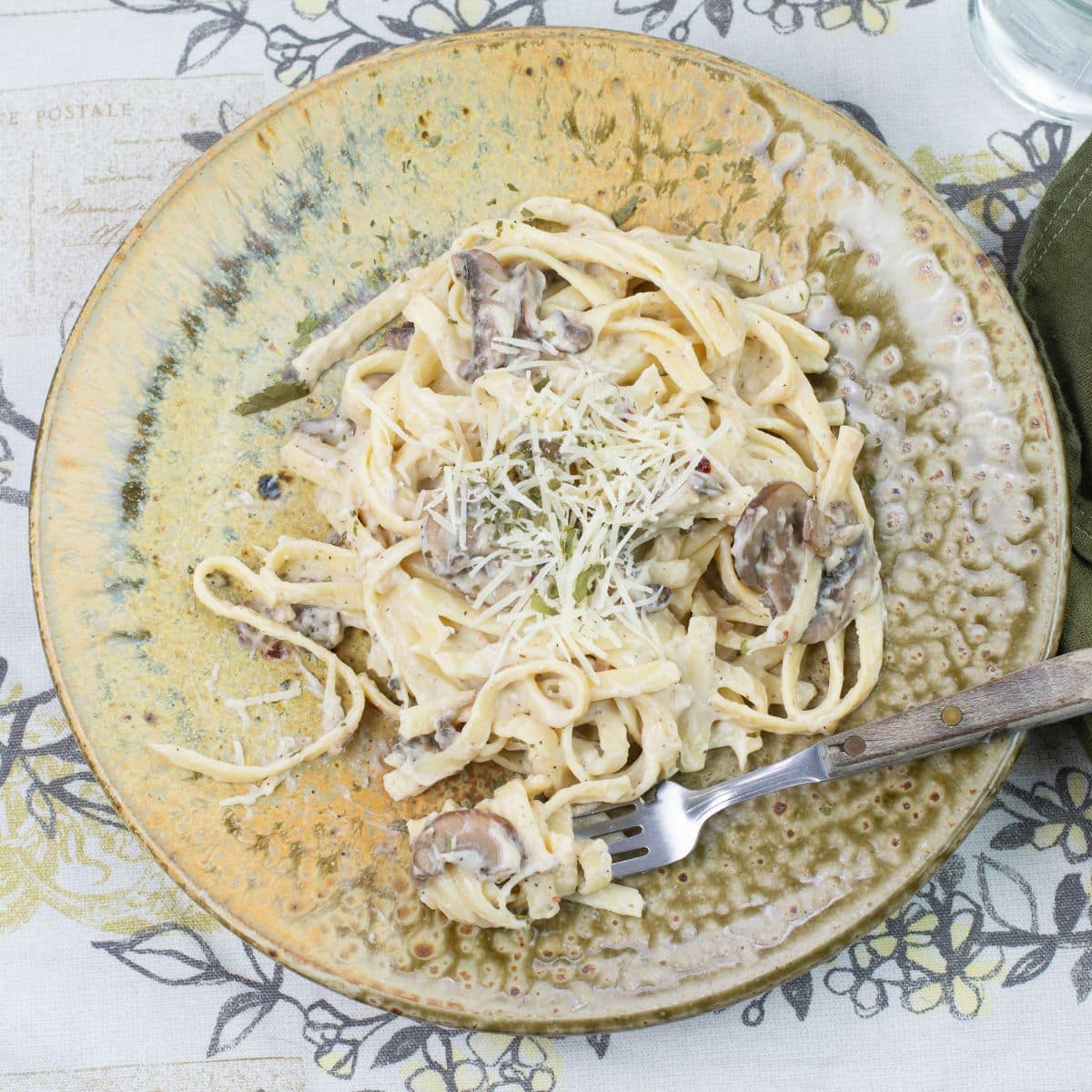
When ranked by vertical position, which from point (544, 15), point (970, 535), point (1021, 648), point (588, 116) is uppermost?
point (544, 15)

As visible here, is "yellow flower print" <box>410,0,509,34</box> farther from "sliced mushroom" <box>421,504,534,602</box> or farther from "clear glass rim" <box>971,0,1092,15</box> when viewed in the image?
"sliced mushroom" <box>421,504,534,602</box>

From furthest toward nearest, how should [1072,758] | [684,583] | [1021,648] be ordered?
[1072,758], [684,583], [1021,648]

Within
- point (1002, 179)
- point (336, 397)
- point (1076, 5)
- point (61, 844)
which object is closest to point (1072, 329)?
point (1002, 179)

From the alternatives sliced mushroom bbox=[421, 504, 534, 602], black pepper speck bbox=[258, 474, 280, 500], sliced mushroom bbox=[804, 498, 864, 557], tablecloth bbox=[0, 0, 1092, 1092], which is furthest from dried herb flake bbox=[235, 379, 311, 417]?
sliced mushroom bbox=[804, 498, 864, 557]

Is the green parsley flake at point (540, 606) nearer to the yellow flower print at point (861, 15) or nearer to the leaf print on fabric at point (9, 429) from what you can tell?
the leaf print on fabric at point (9, 429)

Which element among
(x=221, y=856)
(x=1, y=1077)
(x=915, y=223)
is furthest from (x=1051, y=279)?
(x=1, y=1077)

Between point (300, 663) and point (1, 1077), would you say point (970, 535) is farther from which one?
point (1, 1077)

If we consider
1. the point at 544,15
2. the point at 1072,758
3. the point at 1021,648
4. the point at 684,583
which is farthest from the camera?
the point at 544,15

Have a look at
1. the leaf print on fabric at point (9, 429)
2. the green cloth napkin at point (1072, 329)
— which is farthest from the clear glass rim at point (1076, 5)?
the leaf print on fabric at point (9, 429)
